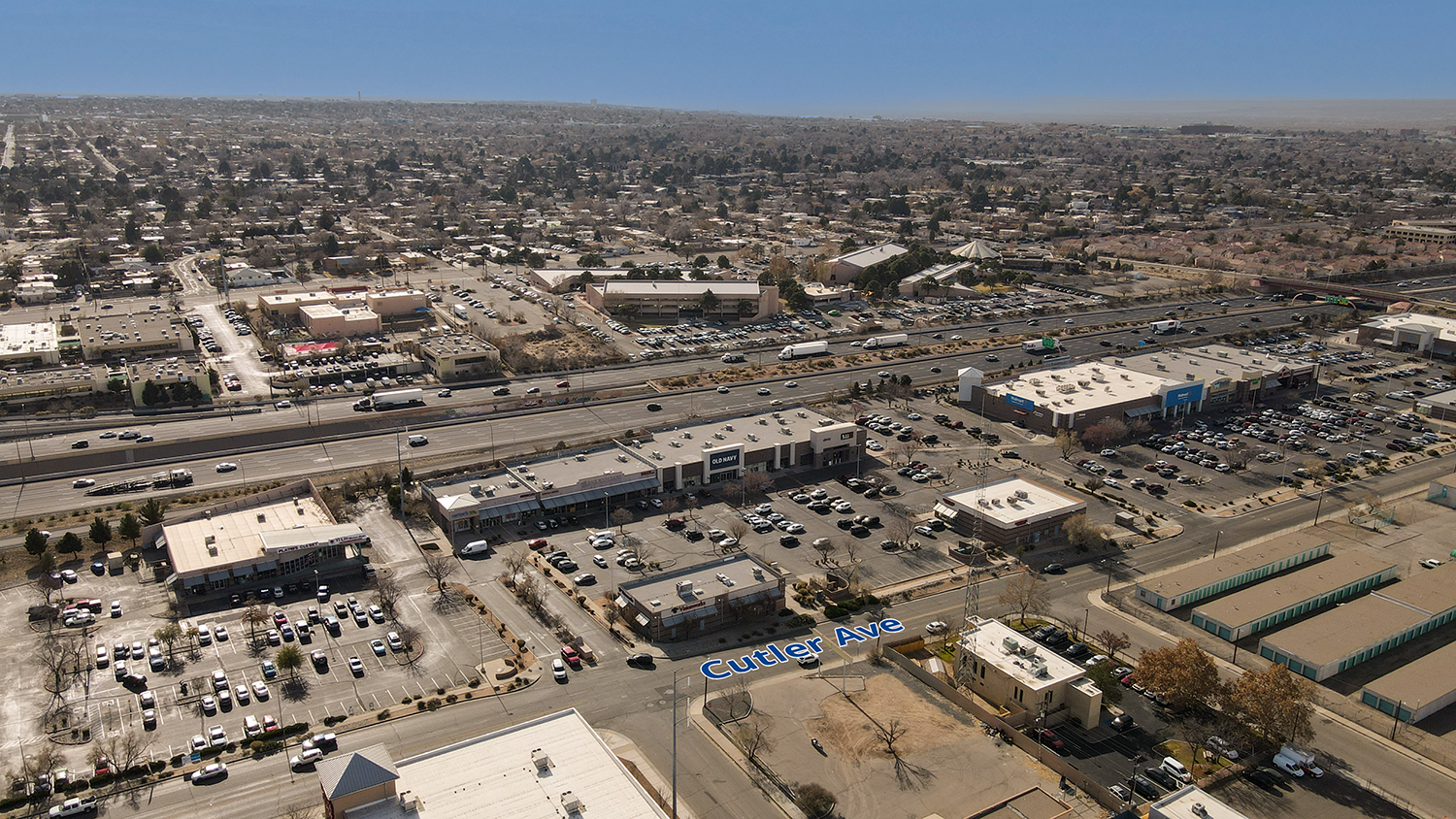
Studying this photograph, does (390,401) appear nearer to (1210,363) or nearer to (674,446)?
(674,446)

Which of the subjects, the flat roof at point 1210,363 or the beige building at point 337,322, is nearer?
the flat roof at point 1210,363

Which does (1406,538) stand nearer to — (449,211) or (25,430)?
(25,430)

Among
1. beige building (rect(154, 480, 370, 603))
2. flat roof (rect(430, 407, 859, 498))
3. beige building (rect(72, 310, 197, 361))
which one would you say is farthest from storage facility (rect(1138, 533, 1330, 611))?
beige building (rect(72, 310, 197, 361))

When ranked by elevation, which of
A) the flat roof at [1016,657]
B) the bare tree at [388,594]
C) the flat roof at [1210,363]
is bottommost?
the bare tree at [388,594]

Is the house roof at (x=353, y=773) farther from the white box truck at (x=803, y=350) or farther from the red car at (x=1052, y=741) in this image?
the white box truck at (x=803, y=350)

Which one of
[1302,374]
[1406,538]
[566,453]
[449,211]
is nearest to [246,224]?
[449,211]

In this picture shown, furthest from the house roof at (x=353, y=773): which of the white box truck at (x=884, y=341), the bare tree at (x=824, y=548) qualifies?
the white box truck at (x=884, y=341)

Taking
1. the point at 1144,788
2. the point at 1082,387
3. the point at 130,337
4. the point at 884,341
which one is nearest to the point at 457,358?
the point at 130,337
